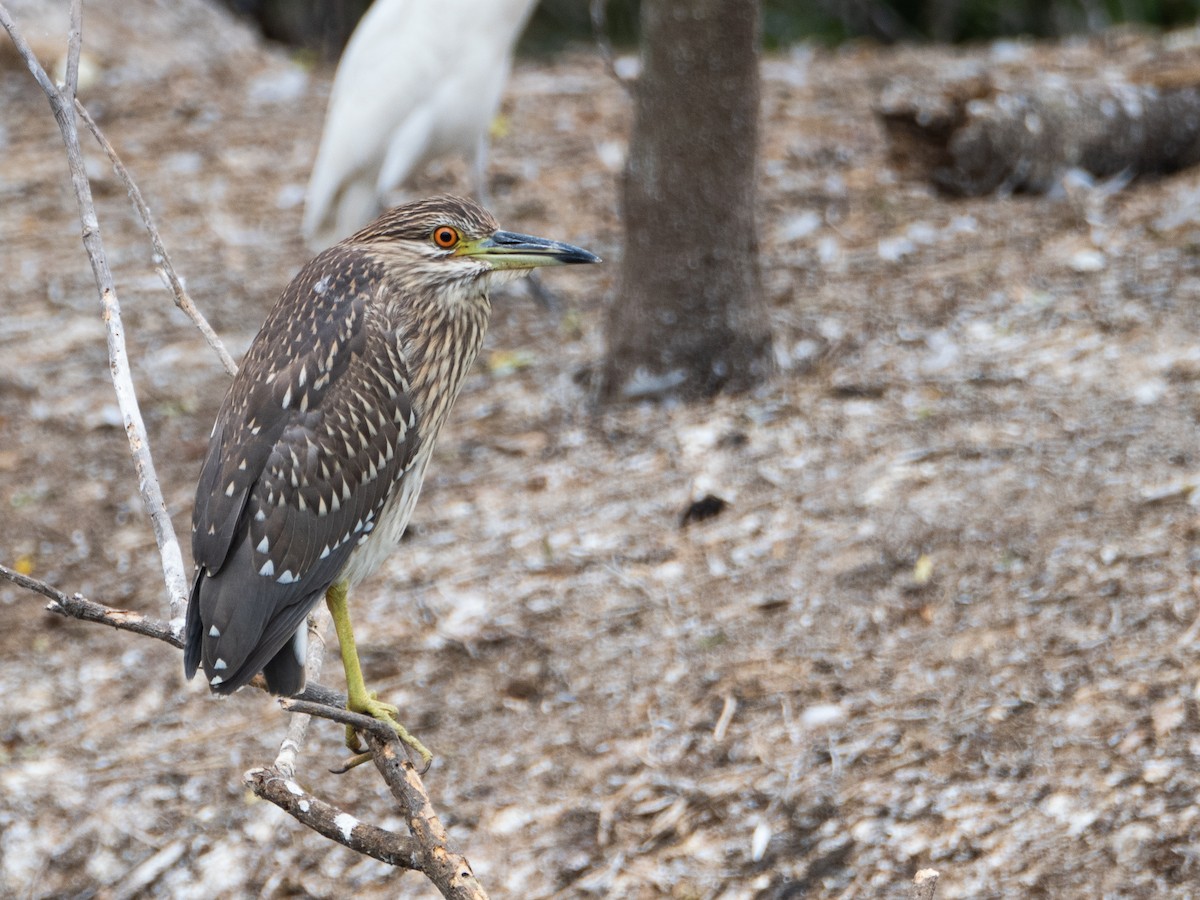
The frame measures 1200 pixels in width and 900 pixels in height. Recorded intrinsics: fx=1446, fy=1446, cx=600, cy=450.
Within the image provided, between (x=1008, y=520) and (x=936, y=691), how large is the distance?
654 mm

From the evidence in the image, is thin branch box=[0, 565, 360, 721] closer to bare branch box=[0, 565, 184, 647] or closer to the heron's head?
bare branch box=[0, 565, 184, 647]

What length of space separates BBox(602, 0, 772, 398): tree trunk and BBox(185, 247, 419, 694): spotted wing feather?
5.96 feet

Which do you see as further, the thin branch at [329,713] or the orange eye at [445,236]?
the orange eye at [445,236]

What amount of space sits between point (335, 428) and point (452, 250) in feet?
1.43

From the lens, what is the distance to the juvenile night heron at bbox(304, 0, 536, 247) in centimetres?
586

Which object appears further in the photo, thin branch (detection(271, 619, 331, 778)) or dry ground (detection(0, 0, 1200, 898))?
dry ground (detection(0, 0, 1200, 898))

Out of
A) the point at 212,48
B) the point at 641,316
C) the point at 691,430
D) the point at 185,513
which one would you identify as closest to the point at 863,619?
the point at 691,430

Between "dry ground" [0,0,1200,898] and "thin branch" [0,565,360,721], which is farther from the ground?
"thin branch" [0,565,360,721]

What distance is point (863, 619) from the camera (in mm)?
3695

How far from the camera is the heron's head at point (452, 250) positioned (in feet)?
9.43

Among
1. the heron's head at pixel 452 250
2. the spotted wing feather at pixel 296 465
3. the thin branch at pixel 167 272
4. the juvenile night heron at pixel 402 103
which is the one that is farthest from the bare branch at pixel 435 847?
the juvenile night heron at pixel 402 103

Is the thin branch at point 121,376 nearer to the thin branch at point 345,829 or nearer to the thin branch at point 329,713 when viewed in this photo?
the thin branch at point 329,713

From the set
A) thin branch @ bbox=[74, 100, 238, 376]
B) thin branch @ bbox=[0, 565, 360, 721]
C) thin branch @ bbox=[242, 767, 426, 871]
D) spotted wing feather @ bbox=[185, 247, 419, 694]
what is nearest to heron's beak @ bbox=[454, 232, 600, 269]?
spotted wing feather @ bbox=[185, 247, 419, 694]

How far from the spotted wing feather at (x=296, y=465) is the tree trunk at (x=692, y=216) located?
1815mm
